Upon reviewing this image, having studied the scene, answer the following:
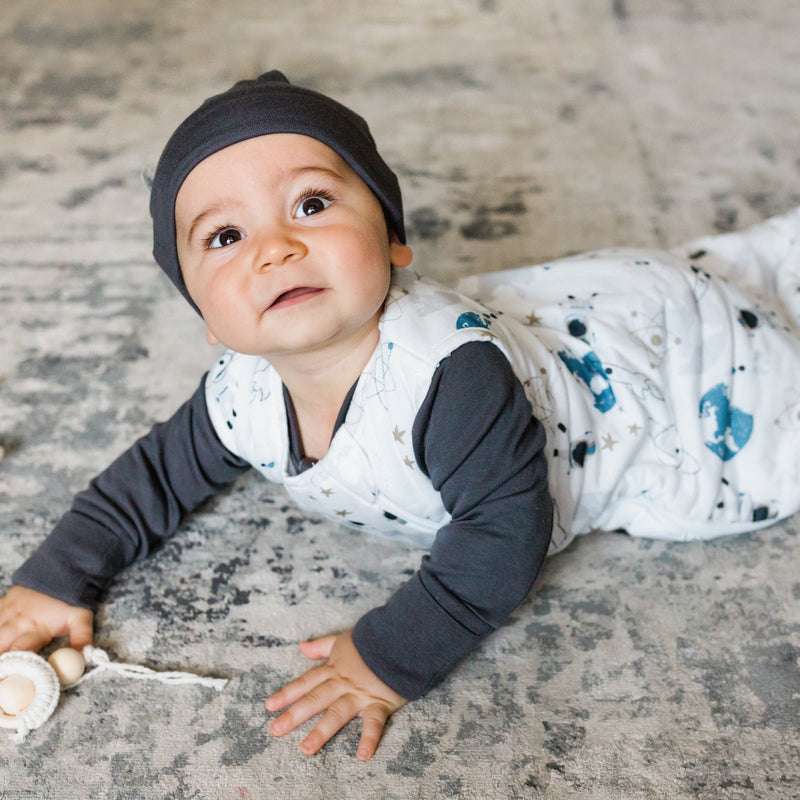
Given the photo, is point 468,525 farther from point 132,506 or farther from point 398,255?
point 132,506

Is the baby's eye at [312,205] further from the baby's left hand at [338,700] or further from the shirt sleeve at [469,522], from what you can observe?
the baby's left hand at [338,700]

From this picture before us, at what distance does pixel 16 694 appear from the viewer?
84cm

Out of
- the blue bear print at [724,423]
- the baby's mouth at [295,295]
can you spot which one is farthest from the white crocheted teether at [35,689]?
the blue bear print at [724,423]

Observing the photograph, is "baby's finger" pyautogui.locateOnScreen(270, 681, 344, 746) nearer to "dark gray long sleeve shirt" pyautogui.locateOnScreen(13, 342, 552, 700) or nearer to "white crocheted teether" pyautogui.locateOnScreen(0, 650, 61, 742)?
"dark gray long sleeve shirt" pyautogui.locateOnScreen(13, 342, 552, 700)

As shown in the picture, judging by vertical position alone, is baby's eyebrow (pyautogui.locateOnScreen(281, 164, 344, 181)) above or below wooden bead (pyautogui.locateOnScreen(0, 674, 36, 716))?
above

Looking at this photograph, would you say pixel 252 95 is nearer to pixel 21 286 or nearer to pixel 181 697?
pixel 181 697

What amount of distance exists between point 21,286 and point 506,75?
3.62 ft

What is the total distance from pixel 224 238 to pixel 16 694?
0.49 metres

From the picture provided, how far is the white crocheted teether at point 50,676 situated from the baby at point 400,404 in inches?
1.4

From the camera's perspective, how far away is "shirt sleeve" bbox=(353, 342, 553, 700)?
79cm

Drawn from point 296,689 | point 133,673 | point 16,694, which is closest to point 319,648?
point 296,689

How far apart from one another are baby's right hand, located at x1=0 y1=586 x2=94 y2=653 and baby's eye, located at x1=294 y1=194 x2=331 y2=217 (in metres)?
0.50

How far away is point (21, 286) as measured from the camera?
4.49ft

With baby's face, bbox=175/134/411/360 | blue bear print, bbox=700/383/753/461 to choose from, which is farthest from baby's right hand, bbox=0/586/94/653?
blue bear print, bbox=700/383/753/461
